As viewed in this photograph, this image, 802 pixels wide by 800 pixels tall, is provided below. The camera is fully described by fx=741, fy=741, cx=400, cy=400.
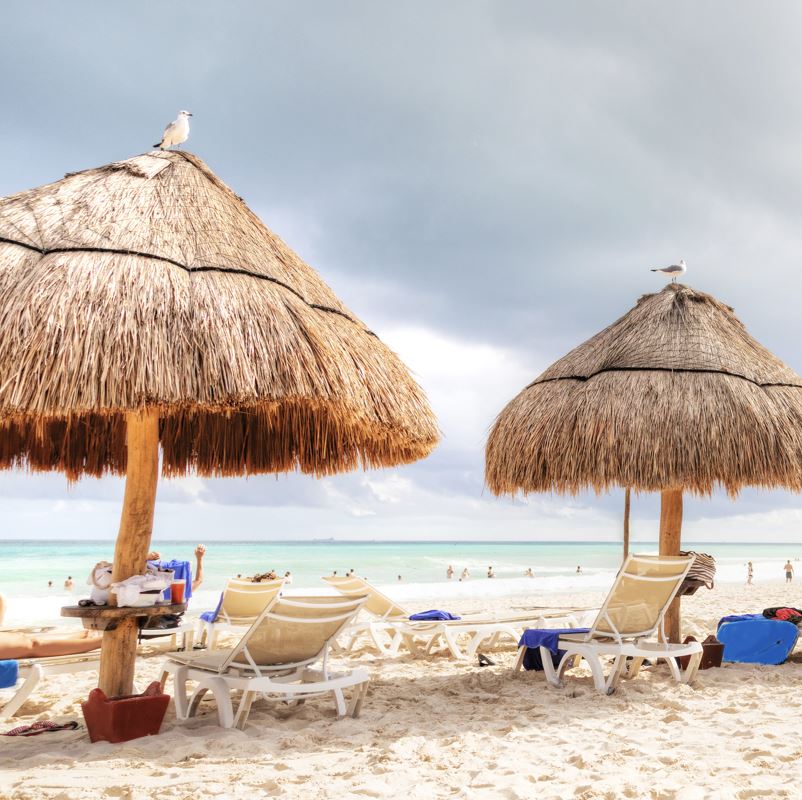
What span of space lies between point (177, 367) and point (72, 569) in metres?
32.5

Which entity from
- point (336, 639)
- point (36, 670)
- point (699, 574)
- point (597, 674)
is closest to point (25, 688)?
point (36, 670)

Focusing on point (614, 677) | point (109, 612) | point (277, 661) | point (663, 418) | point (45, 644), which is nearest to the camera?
point (109, 612)

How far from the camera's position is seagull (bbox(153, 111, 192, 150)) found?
480cm

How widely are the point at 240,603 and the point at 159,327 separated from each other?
10.7 feet

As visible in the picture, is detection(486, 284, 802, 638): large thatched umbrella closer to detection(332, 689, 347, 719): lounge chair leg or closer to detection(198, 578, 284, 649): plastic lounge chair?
detection(198, 578, 284, 649): plastic lounge chair

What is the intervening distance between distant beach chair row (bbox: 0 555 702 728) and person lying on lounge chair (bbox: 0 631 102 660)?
0.33 meters

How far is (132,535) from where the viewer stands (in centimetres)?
365

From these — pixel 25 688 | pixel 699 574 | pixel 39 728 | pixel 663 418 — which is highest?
pixel 663 418

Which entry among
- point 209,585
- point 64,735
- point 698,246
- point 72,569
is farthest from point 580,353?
point 72,569

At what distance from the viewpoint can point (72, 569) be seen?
31906 mm

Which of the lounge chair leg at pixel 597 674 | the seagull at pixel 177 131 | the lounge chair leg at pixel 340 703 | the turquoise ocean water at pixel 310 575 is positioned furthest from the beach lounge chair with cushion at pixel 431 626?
the turquoise ocean water at pixel 310 575

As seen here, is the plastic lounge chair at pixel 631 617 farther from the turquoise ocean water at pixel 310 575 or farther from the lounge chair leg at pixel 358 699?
the turquoise ocean water at pixel 310 575

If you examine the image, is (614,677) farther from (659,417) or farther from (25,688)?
(25,688)

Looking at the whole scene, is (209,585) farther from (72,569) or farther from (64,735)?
(64,735)
